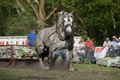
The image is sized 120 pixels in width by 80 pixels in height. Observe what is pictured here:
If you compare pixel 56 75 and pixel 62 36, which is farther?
pixel 62 36

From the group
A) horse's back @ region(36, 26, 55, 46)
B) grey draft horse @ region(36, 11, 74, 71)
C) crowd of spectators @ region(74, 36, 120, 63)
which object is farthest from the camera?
crowd of spectators @ region(74, 36, 120, 63)

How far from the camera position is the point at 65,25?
20422 millimetres

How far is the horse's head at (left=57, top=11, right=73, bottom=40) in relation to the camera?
797 inches

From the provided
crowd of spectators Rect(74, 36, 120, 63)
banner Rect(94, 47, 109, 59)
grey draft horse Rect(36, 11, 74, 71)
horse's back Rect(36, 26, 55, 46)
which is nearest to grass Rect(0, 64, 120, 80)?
grey draft horse Rect(36, 11, 74, 71)

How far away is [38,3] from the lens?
3803 cm

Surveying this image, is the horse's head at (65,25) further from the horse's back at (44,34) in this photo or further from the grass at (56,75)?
the grass at (56,75)

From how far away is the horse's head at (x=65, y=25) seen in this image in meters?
20.2

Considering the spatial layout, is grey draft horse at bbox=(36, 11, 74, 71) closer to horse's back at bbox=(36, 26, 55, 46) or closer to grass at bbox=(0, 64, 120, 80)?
horse's back at bbox=(36, 26, 55, 46)

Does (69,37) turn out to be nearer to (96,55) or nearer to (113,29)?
(96,55)

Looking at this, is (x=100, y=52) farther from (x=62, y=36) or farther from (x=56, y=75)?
(x=56, y=75)

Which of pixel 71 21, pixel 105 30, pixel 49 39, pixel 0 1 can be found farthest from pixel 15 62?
pixel 105 30

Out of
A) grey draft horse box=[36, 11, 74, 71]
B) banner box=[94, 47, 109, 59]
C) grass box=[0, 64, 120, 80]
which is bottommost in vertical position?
grass box=[0, 64, 120, 80]

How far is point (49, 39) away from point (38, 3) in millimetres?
16679

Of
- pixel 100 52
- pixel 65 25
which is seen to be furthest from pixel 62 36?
pixel 100 52
